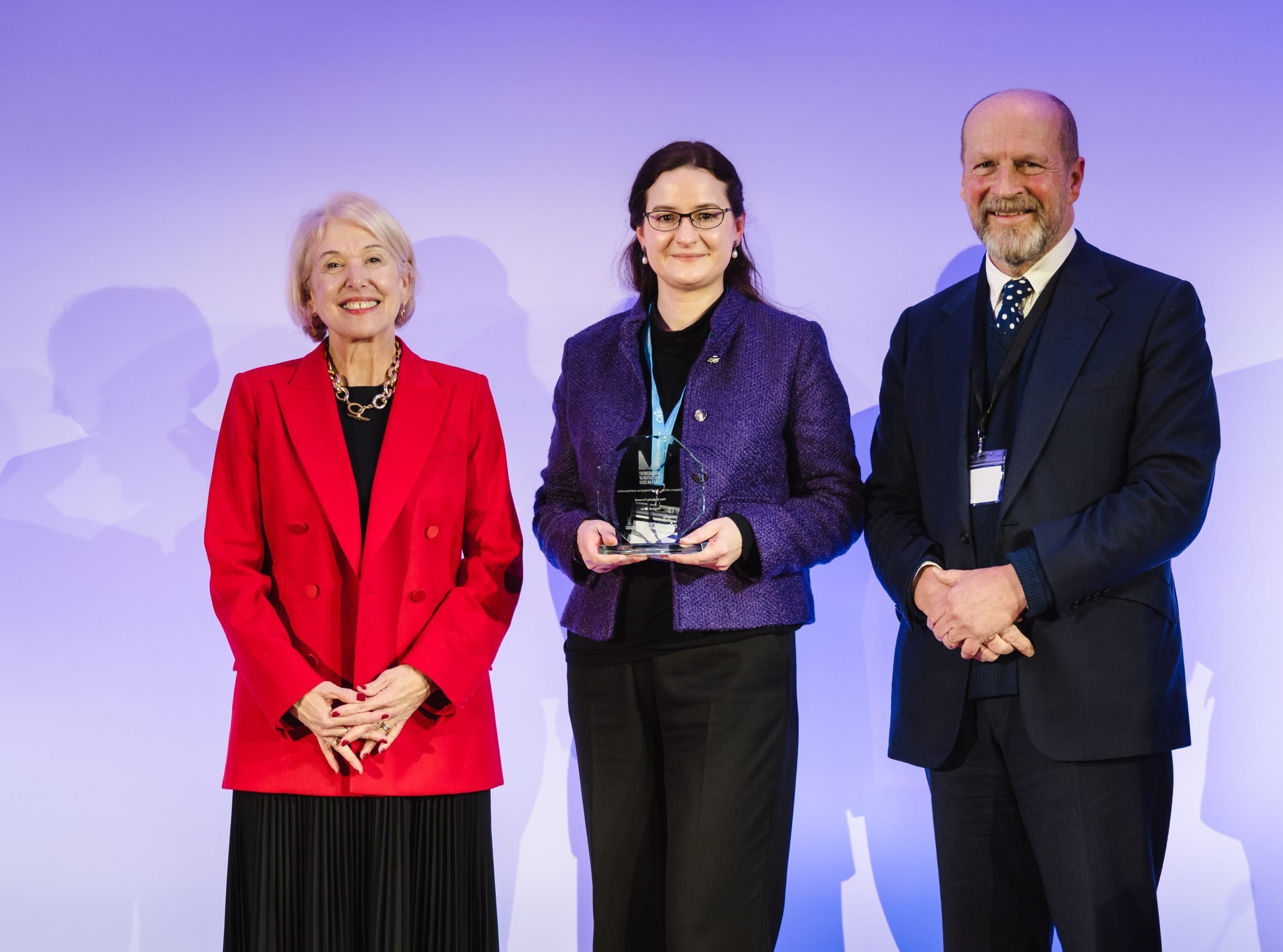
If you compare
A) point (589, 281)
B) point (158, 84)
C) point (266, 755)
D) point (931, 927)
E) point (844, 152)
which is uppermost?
point (158, 84)

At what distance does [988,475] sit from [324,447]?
1.36 m

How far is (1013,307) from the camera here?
2523mm

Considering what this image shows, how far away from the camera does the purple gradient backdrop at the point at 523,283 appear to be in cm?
338

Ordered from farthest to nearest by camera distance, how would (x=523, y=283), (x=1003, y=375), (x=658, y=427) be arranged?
(x=523, y=283), (x=658, y=427), (x=1003, y=375)

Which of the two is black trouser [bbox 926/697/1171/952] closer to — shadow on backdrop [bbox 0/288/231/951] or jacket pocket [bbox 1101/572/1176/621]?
jacket pocket [bbox 1101/572/1176/621]

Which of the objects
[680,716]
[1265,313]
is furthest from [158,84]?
[1265,313]

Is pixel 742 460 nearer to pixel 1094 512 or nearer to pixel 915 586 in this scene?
pixel 915 586

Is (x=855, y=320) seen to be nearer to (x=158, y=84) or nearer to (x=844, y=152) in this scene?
(x=844, y=152)

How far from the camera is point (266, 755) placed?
8.29 ft

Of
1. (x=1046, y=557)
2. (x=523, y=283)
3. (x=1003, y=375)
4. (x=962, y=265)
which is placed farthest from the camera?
(x=523, y=283)

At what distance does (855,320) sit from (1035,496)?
1335mm

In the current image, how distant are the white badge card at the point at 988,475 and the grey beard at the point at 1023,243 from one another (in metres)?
0.41

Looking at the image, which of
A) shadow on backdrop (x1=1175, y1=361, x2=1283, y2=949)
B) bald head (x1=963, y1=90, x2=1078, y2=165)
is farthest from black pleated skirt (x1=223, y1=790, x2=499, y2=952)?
shadow on backdrop (x1=1175, y1=361, x2=1283, y2=949)

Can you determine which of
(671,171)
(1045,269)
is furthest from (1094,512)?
(671,171)
